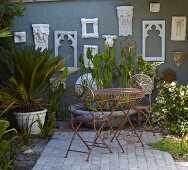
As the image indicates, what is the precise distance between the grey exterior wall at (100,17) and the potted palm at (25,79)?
135 cm

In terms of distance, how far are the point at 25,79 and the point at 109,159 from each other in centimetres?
213

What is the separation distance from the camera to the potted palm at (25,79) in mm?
7367

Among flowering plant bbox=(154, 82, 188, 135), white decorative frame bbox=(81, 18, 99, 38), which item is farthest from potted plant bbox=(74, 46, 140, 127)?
flowering plant bbox=(154, 82, 188, 135)

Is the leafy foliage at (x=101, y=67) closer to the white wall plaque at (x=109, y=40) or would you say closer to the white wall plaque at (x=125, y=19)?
the white wall plaque at (x=109, y=40)

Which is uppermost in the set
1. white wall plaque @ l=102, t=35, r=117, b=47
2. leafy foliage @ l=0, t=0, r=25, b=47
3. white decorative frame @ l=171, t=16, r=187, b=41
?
leafy foliage @ l=0, t=0, r=25, b=47

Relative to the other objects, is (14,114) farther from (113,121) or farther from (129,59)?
(129,59)

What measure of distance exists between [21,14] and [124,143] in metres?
2.88

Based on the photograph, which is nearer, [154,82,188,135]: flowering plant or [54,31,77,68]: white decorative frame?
[154,82,188,135]: flowering plant

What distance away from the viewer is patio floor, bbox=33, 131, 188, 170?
5.83 metres

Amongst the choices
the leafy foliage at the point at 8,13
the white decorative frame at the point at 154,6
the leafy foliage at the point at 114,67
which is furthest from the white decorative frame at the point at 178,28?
the leafy foliage at the point at 8,13

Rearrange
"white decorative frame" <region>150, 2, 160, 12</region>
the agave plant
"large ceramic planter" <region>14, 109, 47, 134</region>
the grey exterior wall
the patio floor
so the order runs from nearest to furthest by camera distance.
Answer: the patio floor < the agave plant < "large ceramic planter" <region>14, 109, 47, 134</region> < "white decorative frame" <region>150, 2, 160, 12</region> < the grey exterior wall

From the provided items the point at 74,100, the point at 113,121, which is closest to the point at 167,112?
the point at 113,121

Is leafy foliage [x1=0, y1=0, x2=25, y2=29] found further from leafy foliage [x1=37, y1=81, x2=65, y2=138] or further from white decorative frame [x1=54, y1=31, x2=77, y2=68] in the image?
leafy foliage [x1=37, y1=81, x2=65, y2=138]

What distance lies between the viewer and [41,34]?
8867 millimetres
